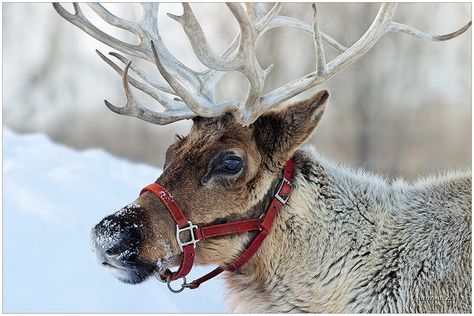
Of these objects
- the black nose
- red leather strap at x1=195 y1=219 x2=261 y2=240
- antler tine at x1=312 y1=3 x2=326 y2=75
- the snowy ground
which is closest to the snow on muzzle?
the black nose

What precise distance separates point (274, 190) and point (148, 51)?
4.92 feet

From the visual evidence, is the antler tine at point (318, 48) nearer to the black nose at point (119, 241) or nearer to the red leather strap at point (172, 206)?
the red leather strap at point (172, 206)

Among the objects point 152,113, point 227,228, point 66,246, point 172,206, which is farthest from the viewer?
point 66,246

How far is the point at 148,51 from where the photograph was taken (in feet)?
16.9

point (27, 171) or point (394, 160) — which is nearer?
point (27, 171)

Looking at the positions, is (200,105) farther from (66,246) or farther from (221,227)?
(66,246)

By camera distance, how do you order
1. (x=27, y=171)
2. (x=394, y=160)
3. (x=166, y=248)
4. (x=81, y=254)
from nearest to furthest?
(x=166, y=248)
(x=81, y=254)
(x=27, y=171)
(x=394, y=160)

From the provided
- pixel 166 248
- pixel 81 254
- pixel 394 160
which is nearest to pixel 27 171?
pixel 81 254

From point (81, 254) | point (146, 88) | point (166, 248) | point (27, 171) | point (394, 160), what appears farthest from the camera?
point (394, 160)

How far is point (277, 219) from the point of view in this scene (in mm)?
4582

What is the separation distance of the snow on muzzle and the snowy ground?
2.96 feet

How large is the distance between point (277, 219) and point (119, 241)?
41.8 inches

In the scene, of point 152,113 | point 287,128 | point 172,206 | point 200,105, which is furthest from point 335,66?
point 172,206

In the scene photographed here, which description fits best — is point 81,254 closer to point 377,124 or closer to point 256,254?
point 256,254
